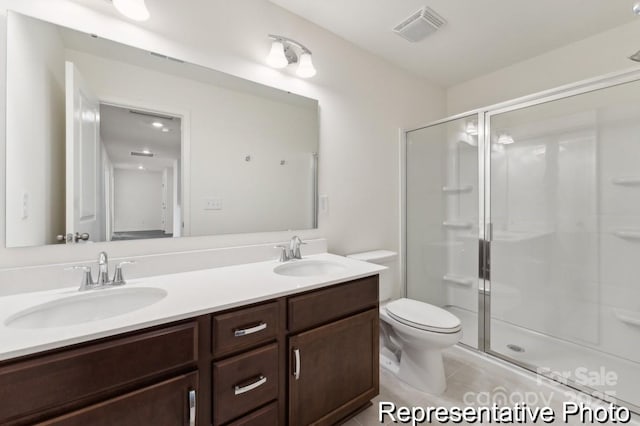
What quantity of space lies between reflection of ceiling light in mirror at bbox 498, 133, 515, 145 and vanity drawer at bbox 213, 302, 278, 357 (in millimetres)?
2185

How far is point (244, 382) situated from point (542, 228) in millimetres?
2408

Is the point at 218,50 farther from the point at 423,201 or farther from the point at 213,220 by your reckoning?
the point at 423,201

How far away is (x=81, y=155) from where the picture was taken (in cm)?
119

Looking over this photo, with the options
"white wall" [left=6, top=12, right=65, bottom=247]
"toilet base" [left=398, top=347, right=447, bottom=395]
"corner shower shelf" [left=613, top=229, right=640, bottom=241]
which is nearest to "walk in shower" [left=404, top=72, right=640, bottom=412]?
"corner shower shelf" [left=613, top=229, right=640, bottom=241]

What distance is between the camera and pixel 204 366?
931 mm

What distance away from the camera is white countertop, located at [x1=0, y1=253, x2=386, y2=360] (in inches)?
28.1

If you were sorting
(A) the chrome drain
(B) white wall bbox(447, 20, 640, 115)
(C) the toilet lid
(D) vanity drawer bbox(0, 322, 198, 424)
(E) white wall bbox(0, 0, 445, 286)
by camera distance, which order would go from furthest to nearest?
(A) the chrome drain
(B) white wall bbox(447, 20, 640, 115)
(C) the toilet lid
(E) white wall bbox(0, 0, 445, 286)
(D) vanity drawer bbox(0, 322, 198, 424)

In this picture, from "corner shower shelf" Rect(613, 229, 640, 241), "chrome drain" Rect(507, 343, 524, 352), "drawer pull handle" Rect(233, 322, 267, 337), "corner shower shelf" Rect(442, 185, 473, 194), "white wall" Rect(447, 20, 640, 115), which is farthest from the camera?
"corner shower shelf" Rect(442, 185, 473, 194)

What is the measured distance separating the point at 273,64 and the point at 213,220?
3.28 ft

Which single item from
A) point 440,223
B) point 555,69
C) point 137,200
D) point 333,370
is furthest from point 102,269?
point 555,69

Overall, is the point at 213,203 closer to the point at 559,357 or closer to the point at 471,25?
the point at 471,25

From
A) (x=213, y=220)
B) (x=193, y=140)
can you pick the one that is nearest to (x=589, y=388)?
(x=213, y=220)

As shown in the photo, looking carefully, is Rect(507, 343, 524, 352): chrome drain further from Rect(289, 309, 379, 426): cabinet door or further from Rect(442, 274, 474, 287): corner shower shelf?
Rect(289, 309, 379, 426): cabinet door

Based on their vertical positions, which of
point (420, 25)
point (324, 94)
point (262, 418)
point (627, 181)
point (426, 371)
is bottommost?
point (426, 371)
